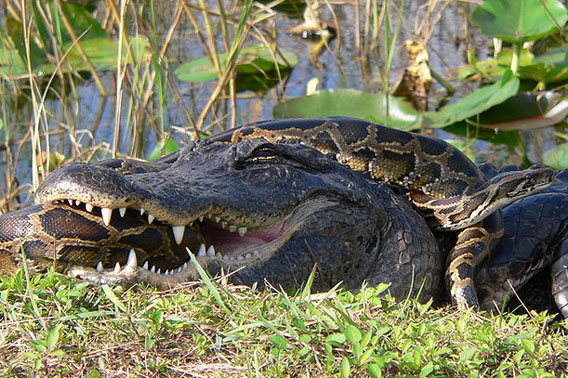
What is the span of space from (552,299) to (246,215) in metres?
2.13

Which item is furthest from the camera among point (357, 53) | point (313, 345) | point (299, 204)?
point (357, 53)

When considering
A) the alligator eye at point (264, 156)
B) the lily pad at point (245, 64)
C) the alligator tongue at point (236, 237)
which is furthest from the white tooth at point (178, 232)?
the lily pad at point (245, 64)

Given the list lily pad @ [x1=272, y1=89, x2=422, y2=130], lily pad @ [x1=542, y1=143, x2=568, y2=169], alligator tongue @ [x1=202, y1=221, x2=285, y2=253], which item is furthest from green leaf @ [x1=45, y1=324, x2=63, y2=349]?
lily pad @ [x1=542, y1=143, x2=568, y2=169]

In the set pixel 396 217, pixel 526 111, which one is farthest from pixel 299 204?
pixel 526 111

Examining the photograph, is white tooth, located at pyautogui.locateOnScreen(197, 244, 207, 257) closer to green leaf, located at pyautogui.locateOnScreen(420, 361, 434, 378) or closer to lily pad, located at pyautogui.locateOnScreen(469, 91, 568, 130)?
green leaf, located at pyautogui.locateOnScreen(420, 361, 434, 378)

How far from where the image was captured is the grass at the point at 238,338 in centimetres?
284

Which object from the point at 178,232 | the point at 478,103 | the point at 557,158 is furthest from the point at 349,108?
the point at 178,232

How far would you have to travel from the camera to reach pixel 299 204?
407 cm

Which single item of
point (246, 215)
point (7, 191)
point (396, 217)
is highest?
point (246, 215)

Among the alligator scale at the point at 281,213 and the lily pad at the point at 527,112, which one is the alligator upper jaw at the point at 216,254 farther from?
the lily pad at the point at 527,112

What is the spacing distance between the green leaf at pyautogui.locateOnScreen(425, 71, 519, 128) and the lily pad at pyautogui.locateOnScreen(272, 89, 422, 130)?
30 cm

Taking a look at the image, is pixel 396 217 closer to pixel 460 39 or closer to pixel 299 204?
pixel 299 204

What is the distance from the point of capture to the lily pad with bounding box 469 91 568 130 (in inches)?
357

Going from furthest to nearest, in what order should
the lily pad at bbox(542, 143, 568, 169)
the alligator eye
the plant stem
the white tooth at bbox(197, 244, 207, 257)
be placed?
the plant stem, the lily pad at bbox(542, 143, 568, 169), the alligator eye, the white tooth at bbox(197, 244, 207, 257)
